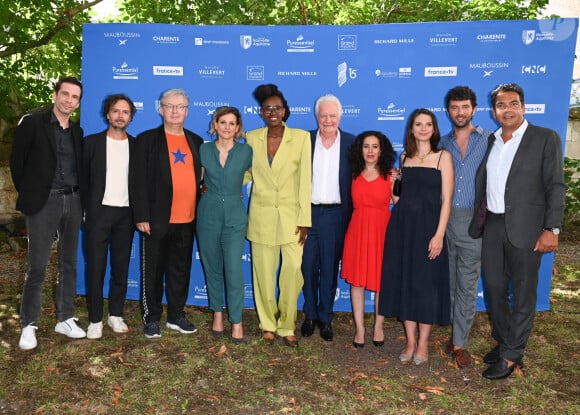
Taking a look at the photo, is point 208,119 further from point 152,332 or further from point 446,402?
point 446,402

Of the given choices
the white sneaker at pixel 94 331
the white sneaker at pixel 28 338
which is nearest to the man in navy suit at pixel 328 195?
the white sneaker at pixel 94 331

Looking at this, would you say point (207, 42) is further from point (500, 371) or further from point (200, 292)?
point (500, 371)

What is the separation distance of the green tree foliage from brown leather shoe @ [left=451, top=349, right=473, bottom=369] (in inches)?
187

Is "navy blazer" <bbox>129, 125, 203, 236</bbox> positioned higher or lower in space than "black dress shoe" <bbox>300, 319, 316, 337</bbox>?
higher

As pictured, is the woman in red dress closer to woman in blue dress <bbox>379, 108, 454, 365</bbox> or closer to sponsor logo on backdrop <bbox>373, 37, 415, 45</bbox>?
woman in blue dress <bbox>379, 108, 454, 365</bbox>

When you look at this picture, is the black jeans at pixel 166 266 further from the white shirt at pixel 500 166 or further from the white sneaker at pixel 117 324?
the white shirt at pixel 500 166

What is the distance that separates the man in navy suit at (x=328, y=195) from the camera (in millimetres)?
4180

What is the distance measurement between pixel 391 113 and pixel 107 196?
272cm

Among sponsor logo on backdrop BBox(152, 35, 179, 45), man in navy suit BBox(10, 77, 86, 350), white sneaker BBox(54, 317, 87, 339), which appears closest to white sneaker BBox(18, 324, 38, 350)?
man in navy suit BBox(10, 77, 86, 350)

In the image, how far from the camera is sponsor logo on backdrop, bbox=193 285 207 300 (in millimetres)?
5449

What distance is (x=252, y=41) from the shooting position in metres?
4.98

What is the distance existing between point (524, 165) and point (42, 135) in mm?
3523

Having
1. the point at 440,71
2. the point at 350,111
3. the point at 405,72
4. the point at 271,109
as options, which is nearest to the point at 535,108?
the point at 440,71

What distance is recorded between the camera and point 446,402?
346 cm
